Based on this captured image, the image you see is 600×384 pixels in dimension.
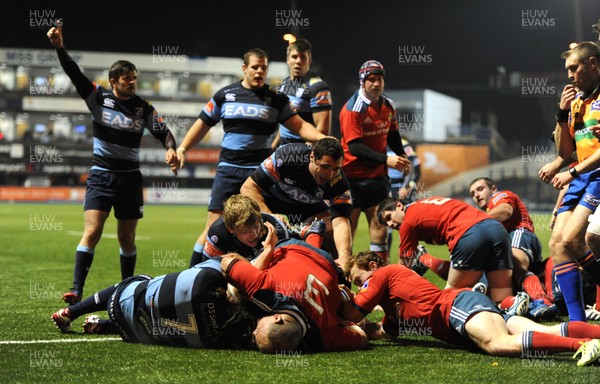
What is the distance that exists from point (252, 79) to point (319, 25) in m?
30.4

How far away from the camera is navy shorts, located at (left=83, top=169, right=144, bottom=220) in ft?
24.6

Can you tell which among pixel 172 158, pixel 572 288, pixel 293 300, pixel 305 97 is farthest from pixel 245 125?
pixel 572 288

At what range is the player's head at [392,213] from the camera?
6.23 meters

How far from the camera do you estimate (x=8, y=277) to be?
9.42m

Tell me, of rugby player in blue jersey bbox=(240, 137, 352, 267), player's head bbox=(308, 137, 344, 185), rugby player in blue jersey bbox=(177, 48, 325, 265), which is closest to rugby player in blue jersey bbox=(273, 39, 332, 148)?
rugby player in blue jersey bbox=(177, 48, 325, 265)

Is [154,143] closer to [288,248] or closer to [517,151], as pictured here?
[517,151]

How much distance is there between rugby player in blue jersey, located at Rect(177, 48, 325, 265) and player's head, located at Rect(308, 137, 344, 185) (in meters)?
1.84

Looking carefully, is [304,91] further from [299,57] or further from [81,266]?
[81,266]

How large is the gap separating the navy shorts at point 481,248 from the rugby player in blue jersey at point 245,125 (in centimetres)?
227

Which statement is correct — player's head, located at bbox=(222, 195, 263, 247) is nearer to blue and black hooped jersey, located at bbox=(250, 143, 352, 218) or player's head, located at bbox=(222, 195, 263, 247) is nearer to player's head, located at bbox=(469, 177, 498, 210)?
blue and black hooped jersey, located at bbox=(250, 143, 352, 218)

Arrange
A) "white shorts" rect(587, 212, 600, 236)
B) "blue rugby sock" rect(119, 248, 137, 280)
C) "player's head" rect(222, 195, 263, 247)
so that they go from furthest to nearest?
"blue rugby sock" rect(119, 248, 137, 280), "white shorts" rect(587, 212, 600, 236), "player's head" rect(222, 195, 263, 247)

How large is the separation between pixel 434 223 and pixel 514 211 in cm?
184

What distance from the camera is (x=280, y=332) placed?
4555 millimetres

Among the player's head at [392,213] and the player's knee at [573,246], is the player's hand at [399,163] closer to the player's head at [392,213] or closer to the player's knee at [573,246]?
the player's head at [392,213]
